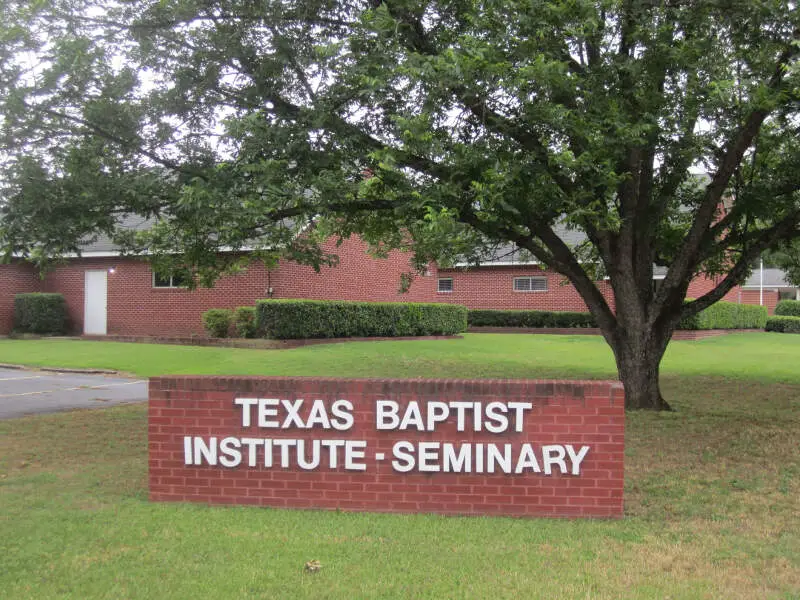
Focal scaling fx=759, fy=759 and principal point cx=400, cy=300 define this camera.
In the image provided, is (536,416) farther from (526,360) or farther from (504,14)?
(526,360)

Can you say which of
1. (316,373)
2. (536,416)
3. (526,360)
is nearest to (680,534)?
(536,416)

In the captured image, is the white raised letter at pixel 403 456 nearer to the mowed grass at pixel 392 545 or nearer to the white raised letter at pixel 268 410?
the mowed grass at pixel 392 545

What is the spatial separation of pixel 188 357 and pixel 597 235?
1131cm

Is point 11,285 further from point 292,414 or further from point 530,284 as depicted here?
point 292,414

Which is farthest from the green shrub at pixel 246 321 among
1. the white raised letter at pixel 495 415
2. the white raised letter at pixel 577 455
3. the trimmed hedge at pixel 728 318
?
the white raised letter at pixel 577 455

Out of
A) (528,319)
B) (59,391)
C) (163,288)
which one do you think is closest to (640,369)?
(59,391)

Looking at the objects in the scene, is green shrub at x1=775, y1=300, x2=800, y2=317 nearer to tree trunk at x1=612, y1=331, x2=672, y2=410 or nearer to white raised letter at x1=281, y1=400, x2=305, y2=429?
tree trunk at x1=612, y1=331, x2=672, y2=410

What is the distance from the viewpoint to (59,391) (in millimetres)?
13773

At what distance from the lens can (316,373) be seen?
15945mm

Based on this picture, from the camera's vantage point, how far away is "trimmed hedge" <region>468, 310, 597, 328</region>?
30.0 meters

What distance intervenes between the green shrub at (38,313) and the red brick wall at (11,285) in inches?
14.9

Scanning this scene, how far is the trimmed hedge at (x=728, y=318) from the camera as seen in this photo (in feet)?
94.0

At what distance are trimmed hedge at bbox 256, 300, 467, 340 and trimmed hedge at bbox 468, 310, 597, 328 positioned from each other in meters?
4.36

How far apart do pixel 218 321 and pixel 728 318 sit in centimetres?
2147
